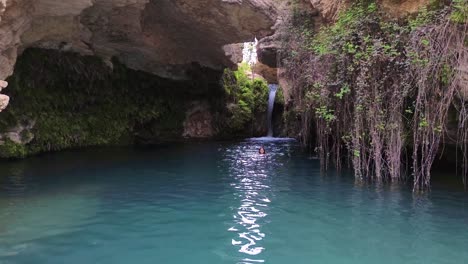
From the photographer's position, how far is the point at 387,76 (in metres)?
8.25

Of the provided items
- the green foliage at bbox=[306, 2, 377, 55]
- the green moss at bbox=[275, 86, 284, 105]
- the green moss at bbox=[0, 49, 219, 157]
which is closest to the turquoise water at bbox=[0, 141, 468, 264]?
the green foliage at bbox=[306, 2, 377, 55]

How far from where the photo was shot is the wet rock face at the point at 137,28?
28.8 ft

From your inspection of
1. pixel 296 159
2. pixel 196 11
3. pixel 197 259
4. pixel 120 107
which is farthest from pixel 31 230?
pixel 120 107

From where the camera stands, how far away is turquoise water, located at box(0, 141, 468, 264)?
4727 mm

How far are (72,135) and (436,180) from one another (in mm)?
12208

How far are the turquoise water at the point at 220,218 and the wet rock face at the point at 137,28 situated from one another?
291 cm

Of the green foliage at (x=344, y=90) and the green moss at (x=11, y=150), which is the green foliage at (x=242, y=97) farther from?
the green foliage at (x=344, y=90)

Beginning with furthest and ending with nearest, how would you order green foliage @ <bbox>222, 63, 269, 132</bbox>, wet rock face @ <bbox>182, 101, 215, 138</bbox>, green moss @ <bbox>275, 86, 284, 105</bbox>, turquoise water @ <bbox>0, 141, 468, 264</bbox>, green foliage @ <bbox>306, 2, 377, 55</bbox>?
green moss @ <bbox>275, 86, 284, 105</bbox> → green foliage @ <bbox>222, 63, 269, 132</bbox> → wet rock face @ <bbox>182, 101, 215, 138</bbox> → green foliage @ <bbox>306, 2, 377, 55</bbox> → turquoise water @ <bbox>0, 141, 468, 264</bbox>

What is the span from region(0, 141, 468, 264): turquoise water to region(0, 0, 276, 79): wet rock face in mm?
2910

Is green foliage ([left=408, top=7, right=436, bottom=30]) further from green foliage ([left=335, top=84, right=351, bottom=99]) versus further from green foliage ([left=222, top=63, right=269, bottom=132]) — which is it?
green foliage ([left=222, top=63, right=269, bottom=132])

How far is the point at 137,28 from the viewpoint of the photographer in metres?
12.9

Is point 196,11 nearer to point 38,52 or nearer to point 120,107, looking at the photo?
point 38,52

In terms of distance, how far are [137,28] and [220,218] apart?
8568 mm

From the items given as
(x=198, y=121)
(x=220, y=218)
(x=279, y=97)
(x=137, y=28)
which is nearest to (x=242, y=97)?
(x=279, y=97)
